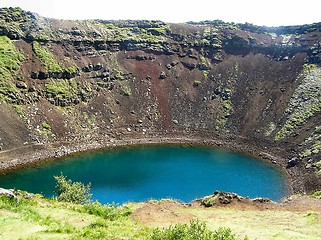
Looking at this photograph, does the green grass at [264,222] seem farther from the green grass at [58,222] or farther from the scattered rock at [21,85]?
the scattered rock at [21,85]

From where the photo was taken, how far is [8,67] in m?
111

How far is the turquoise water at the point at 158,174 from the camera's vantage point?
78312 millimetres

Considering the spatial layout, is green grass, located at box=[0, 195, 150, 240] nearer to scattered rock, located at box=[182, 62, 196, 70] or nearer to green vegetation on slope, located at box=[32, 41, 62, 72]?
green vegetation on slope, located at box=[32, 41, 62, 72]

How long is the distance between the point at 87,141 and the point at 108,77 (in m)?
29.2

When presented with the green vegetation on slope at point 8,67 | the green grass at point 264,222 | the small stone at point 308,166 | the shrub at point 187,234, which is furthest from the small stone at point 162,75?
the shrub at point 187,234

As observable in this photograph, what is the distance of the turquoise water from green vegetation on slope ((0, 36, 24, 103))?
26.0m

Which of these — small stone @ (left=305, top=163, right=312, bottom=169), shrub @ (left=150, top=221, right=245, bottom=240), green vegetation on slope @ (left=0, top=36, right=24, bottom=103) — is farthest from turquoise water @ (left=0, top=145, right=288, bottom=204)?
shrub @ (left=150, top=221, right=245, bottom=240)

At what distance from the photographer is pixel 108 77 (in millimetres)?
126312

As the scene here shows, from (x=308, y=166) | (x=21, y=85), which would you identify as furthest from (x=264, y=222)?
(x=21, y=85)

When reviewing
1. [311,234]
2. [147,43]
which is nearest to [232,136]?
[147,43]

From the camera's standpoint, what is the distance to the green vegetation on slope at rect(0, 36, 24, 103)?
104500 millimetres

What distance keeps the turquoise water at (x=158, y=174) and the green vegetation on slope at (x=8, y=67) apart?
25958 mm

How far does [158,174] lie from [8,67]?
179 feet

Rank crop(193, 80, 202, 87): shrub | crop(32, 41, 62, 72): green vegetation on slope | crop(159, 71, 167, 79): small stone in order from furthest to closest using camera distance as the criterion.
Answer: crop(193, 80, 202, 87): shrub, crop(159, 71, 167, 79): small stone, crop(32, 41, 62, 72): green vegetation on slope
